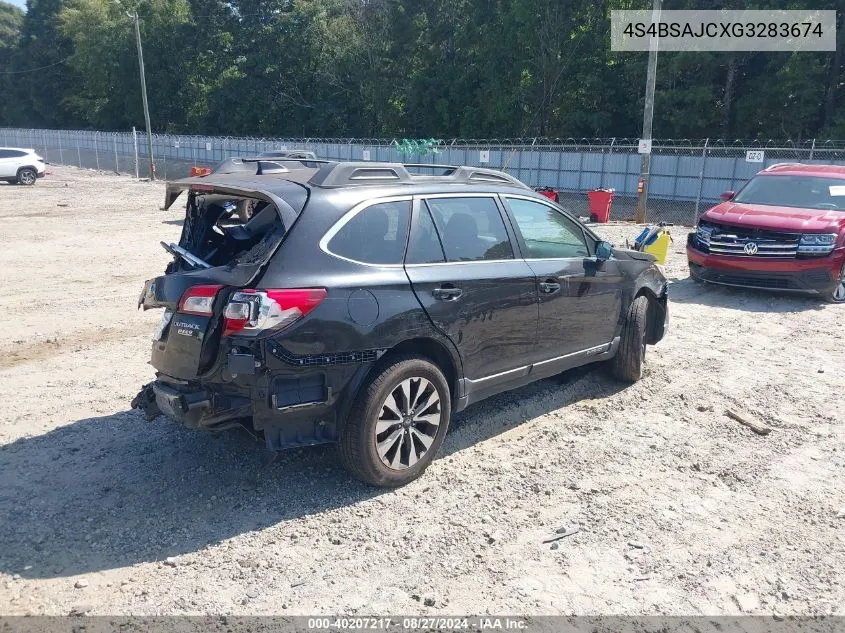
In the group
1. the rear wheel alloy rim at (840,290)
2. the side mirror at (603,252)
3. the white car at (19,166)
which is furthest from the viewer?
the white car at (19,166)

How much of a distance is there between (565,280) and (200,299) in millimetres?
2729

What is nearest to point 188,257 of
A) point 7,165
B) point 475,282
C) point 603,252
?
point 475,282

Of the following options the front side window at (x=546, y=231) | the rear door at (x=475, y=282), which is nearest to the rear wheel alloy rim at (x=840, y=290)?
the front side window at (x=546, y=231)

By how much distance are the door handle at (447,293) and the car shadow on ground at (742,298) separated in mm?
5901

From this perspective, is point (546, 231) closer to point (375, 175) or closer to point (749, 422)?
point (375, 175)

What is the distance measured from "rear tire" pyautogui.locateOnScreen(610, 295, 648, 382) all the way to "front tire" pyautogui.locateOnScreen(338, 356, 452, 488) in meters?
2.21

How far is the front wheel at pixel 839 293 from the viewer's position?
9.80 meters

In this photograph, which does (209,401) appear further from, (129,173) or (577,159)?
(129,173)

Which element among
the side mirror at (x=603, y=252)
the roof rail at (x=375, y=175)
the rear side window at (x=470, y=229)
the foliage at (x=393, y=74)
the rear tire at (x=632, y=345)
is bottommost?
the rear tire at (x=632, y=345)

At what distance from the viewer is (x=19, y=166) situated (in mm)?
30531

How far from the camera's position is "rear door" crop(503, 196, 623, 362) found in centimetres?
533

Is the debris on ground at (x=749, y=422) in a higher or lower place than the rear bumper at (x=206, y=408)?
lower

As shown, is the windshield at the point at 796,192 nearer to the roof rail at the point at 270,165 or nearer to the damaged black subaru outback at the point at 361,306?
the damaged black subaru outback at the point at 361,306

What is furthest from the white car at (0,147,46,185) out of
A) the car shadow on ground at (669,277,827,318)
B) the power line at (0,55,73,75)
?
Result: the power line at (0,55,73,75)
